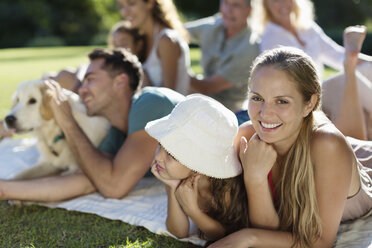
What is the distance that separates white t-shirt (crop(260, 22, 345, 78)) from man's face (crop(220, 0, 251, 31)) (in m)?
0.29

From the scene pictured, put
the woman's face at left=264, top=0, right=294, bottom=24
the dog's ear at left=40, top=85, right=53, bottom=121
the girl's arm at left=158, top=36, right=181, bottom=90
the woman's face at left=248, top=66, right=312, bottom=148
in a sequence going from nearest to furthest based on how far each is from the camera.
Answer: the woman's face at left=248, top=66, right=312, bottom=148
the dog's ear at left=40, top=85, right=53, bottom=121
the girl's arm at left=158, top=36, right=181, bottom=90
the woman's face at left=264, top=0, right=294, bottom=24

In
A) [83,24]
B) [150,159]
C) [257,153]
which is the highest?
[257,153]

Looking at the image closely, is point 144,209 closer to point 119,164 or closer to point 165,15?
point 119,164

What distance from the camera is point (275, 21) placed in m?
5.17

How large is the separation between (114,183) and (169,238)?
2.16 feet

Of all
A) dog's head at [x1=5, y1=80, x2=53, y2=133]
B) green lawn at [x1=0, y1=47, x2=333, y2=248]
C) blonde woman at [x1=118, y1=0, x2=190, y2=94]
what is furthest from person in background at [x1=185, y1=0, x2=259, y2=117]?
green lawn at [x1=0, y1=47, x2=333, y2=248]

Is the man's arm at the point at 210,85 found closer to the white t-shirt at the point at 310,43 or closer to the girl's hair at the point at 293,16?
the white t-shirt at the point at 310,43

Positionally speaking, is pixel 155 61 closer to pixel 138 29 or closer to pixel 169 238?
pixel 138 29

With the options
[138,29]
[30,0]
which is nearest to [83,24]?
[30,0]

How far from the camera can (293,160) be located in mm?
Result: 2309

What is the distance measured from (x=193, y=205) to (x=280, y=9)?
3345 mm

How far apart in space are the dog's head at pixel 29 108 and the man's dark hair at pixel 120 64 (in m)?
0.50

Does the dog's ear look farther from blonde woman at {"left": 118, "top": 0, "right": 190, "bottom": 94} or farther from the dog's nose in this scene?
blonde woman at {"left": 118, "top": 0, "right": 190, "bottom": 94}

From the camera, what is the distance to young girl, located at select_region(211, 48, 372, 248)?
7.18 ft
